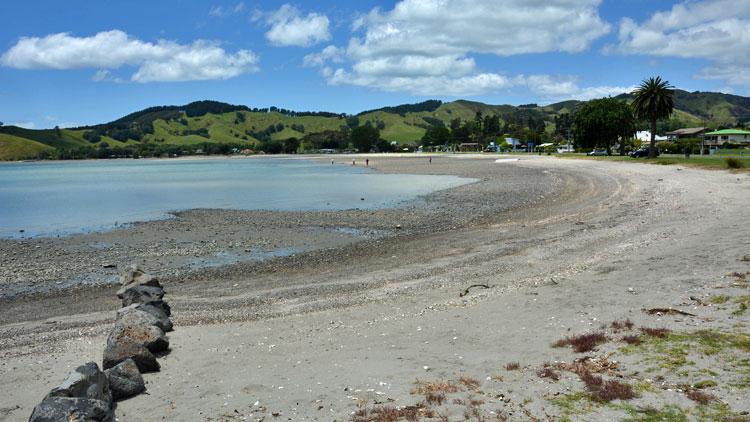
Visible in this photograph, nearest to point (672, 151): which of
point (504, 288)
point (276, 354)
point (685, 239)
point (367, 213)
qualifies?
point (367, 213)

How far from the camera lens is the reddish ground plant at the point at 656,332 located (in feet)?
29.8

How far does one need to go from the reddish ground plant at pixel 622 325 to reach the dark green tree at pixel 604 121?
89.6 metres

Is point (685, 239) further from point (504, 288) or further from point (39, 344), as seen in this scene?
point (39, 344)

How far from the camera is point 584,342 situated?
30.0 ft

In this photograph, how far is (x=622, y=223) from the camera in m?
22.6

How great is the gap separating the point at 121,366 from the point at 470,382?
5159 mm

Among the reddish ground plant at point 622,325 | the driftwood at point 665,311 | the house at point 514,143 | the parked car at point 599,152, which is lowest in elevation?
the reddish ground plant at point 622,325

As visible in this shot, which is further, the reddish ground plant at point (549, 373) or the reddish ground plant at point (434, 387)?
the reddish ground plant at point (549, 373)

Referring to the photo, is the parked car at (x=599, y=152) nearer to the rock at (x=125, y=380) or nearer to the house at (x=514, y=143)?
the house at (x=514, y=143)

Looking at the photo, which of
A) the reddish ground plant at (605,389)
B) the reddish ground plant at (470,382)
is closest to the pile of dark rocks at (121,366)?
the reddish ground plant at (470,382)

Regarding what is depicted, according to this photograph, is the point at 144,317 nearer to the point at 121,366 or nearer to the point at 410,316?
the point at 121,366

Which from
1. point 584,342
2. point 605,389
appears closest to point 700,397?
point 605,389

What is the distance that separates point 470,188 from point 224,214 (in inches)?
862

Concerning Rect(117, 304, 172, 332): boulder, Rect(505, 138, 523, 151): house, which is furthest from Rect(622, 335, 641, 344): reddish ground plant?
Rect(505, 138, 523, 151): house
